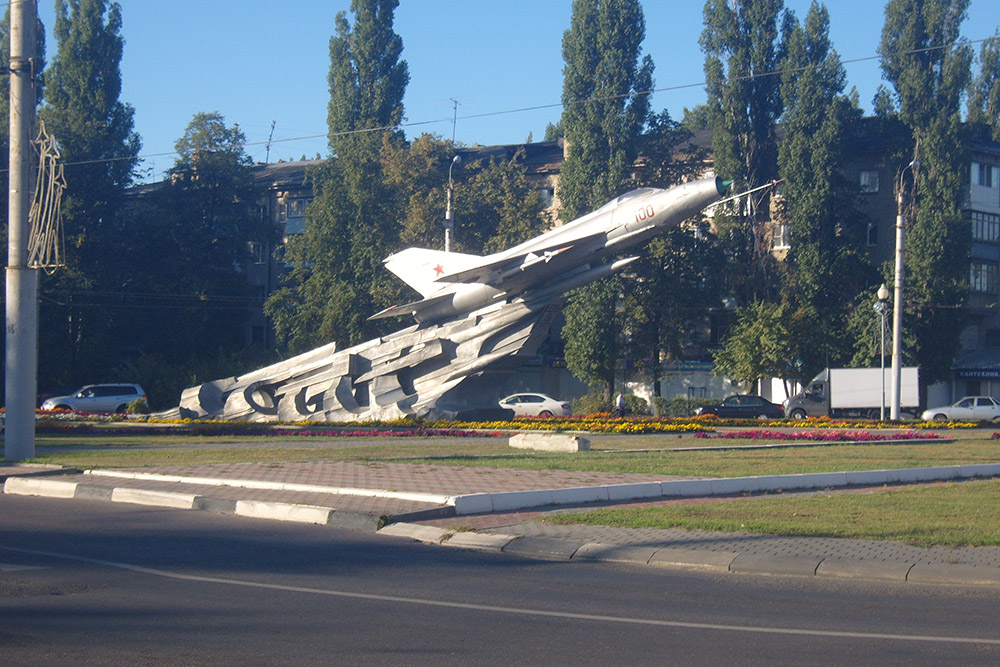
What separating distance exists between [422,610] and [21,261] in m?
14.8

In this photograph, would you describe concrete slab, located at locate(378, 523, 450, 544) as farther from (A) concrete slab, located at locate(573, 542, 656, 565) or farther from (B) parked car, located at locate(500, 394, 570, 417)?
(B) parked car, located at locate(500, 394, 570, 417)

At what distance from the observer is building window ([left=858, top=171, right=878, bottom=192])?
171ft

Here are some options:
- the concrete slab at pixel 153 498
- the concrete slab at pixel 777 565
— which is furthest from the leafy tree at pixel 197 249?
the concrete slab at pixel 777 565

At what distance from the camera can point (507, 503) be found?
12.6 metres

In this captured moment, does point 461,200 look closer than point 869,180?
Yes

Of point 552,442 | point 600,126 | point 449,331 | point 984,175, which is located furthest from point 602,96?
point 552,442

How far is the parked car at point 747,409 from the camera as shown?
145 ft

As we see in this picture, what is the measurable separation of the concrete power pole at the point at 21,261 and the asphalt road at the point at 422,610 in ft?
28.9

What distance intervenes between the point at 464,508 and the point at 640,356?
3912 centimetres

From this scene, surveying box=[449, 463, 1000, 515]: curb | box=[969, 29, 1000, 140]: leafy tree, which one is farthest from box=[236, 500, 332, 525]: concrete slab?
box=[969, 29, 1000, 140]: leafy tree

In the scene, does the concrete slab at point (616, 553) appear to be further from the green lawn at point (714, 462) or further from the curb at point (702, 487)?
the curb at point (702, 487)

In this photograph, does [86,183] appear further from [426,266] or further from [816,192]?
[816,192]

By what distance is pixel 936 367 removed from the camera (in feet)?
152

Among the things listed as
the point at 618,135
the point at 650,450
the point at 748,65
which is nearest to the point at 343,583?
the point at 650,450
